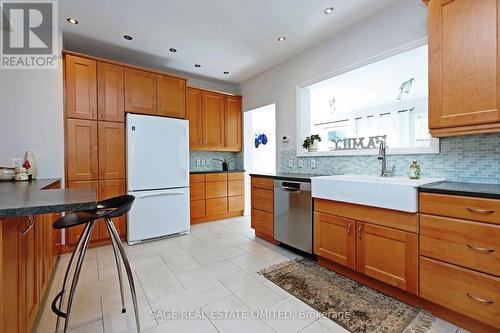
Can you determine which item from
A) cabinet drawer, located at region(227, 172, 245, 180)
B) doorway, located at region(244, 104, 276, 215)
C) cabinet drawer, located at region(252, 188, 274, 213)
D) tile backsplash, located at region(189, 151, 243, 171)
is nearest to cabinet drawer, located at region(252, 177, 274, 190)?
cabinet drawer, located at region(252, 188, 274, 213)

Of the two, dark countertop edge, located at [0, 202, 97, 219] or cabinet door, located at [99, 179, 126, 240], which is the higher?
dark countertop edge, located at [0, 202, 97, 219]

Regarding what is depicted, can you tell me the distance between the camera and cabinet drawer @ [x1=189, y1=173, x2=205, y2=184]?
3.81m

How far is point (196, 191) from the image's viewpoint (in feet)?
12.7

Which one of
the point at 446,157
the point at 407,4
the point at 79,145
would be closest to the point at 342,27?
the point at 407,4

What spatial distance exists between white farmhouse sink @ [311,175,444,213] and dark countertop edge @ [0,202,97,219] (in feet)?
6.02

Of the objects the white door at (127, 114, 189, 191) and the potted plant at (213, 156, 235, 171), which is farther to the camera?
the potted plant at (213, 156, 235, 171)

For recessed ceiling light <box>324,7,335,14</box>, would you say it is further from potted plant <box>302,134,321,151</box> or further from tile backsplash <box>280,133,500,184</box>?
tile backsplash <box>280,133,500,184</box>

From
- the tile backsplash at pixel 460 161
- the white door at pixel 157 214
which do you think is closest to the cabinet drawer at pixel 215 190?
the white door at pixel 157 214

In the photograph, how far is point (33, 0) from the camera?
2.16m

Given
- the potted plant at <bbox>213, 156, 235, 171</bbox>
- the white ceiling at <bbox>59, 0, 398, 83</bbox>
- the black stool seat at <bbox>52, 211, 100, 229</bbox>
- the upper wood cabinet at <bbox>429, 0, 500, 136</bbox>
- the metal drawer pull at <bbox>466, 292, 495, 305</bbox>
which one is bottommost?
the metal drawer pull at <bbox>466, 292, 495, 305</bbox>

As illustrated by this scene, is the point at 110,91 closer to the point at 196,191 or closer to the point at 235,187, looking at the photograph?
the point at 196,191

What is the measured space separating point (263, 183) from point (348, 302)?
163 centimetres

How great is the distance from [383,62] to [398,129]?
1.95 m

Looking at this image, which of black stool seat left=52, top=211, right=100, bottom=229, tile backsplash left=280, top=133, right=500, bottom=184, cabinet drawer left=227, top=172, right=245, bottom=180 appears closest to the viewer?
black stool seat left=52, top=211, right=100, bottom=229
